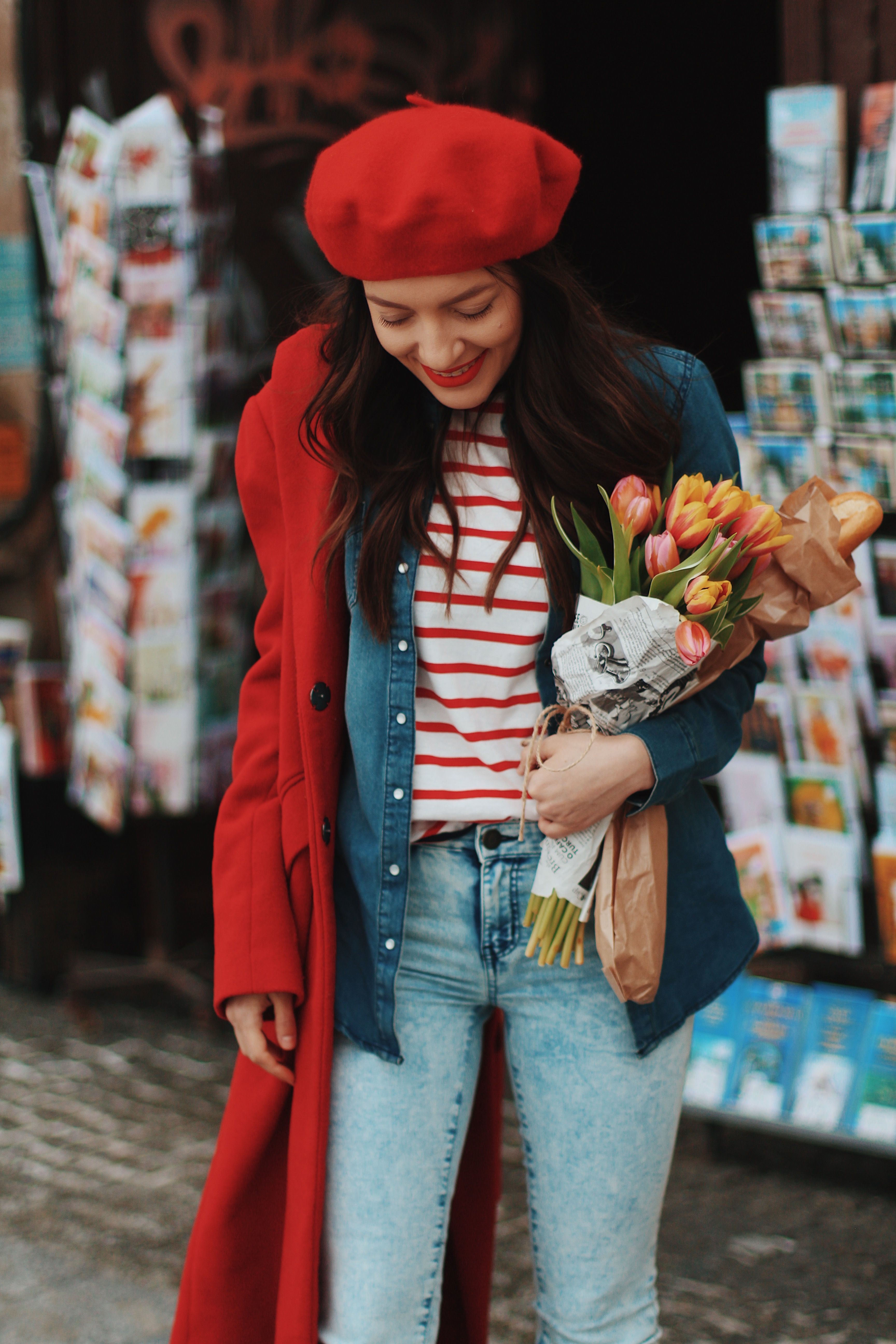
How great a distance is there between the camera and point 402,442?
1605 mm

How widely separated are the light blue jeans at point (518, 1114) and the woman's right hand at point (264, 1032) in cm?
10

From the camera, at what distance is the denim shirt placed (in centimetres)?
156

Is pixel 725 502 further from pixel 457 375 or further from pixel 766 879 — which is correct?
pixel 766 879

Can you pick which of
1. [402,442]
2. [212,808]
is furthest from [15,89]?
[402,442]

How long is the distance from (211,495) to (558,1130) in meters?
2.31

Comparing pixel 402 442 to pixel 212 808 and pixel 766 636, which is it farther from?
pixel 212 808

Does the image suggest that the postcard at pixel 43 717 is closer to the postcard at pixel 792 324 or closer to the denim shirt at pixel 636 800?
the postcard at pixel 792 324

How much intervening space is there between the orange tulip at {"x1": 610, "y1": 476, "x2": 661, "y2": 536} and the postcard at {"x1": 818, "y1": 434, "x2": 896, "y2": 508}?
1.29 metres

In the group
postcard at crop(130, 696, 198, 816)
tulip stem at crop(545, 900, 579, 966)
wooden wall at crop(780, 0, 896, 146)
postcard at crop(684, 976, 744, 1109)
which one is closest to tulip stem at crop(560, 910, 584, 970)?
tulip stem at crop(545, 900, 579, 966)

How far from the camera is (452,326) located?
1.45 meters

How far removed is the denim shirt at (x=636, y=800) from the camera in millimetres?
1559

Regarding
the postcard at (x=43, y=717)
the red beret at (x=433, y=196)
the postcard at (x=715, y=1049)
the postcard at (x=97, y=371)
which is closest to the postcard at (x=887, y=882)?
the postcard at (x=715, y=1049)

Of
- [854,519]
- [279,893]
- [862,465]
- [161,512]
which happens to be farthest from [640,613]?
[161,512]

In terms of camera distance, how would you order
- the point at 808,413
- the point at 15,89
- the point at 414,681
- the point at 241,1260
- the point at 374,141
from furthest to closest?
the point at 15,89 → the point at 808,413 → the point at 241,1260 → the point at 414,681 → the point at 374,141
